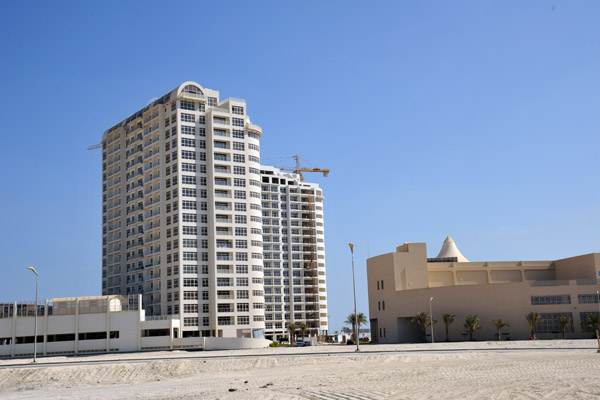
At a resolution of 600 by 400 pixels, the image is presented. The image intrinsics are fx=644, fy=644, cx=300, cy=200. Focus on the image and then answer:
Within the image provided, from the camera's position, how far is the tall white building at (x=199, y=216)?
10457 centimetres

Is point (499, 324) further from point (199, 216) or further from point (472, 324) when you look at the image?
point (199, 216)

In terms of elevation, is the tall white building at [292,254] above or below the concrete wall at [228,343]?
above

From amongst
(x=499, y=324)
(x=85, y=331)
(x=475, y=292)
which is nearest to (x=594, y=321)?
(x=499, y=324)

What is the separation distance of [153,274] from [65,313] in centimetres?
1985

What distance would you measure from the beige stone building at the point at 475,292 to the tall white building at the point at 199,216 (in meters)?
21.2

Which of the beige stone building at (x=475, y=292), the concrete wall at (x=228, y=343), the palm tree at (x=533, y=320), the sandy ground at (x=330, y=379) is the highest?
the beige stone building at (x=475, y=292)

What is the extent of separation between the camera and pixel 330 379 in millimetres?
34656

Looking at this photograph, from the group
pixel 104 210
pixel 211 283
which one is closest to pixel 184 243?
pixel 211 283

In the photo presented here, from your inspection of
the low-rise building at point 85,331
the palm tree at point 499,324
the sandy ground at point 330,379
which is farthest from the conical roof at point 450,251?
the sandy ground at point 330,379

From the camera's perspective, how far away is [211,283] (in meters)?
106

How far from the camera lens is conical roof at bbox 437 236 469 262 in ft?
413

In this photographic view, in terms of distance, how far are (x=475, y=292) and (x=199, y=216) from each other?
46.0 metres

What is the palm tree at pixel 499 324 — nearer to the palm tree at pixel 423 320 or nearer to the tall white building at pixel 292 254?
the palm tree at pixel 423 320

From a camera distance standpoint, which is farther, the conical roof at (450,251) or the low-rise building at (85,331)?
the conical roof at (450,251)
